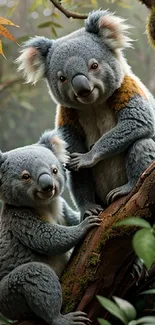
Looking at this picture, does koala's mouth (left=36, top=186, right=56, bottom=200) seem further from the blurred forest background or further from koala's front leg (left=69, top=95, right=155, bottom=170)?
the blurred forest background

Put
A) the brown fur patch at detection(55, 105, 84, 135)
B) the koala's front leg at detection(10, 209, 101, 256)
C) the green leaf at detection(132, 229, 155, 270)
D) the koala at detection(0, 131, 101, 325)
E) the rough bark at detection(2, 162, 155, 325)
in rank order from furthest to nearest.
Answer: the brown fur patch at detection(55, 105, 84, 135) < the koala's front leg at detection(10, 209, 101, 256) < the koala at detection(0, 131, 101, 325) < the rough bark at detection(2, 162, 155, 325) < the green leaf at detection(132, 229, 155, 270)

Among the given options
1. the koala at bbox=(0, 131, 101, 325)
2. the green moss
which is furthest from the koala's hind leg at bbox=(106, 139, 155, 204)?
the green moss

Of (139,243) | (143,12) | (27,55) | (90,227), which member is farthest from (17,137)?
(139,243)

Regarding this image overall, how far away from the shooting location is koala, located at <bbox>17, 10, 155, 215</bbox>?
2.84 m

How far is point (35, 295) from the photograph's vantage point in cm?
251

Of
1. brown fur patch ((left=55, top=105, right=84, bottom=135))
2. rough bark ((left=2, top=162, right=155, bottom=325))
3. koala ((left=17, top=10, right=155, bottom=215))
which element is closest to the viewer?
rough bark ((left=2, top=162, right=155, bottom=325))

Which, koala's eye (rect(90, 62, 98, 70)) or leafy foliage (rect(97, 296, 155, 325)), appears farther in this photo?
koala's eye (rect(90, 62, 98, 70))

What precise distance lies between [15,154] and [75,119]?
475mm

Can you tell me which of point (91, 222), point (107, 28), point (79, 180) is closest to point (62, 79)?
point (107, 28)

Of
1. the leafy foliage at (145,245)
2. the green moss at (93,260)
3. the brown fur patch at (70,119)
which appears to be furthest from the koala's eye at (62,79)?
the leafy foliage at (145,245)

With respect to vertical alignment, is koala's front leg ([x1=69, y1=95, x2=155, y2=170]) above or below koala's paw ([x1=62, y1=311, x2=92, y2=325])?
above

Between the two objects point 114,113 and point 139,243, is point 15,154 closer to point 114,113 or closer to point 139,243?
point 114,113

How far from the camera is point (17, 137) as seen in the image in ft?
23.6

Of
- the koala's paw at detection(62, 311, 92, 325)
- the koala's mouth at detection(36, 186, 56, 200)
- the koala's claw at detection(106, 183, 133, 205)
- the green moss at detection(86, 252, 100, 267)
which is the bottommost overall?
the koala's paw at detection(62, 311, 92, 325)
